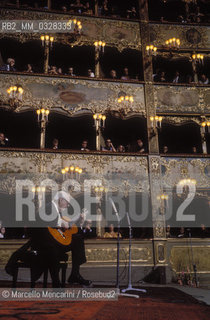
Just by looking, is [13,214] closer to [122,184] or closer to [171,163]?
[122,184]

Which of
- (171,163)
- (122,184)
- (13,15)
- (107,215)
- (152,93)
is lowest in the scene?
(107,215)

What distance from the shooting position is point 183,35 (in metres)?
14.2

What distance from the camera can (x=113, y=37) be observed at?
1373 centimetres

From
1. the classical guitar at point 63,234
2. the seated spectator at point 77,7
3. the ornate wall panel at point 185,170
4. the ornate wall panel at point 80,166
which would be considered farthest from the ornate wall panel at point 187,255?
the seated spectator at point 77,7

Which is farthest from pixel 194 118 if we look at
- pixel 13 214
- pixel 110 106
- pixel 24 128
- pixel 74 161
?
pixel 13 214

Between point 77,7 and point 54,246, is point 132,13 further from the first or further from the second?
point 54,246

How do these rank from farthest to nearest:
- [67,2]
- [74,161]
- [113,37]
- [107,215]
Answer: [67,2]
[113,37]
[107,215]
[74,161]

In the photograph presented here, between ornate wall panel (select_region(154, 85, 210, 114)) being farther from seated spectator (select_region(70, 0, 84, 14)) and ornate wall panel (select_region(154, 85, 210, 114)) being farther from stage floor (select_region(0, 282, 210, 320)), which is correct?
stage floor (select_region(0, 282, 210, 320))

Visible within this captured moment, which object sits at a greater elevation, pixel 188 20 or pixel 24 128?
pixel 188 20

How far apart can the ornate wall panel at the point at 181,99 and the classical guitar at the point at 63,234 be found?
348 inches

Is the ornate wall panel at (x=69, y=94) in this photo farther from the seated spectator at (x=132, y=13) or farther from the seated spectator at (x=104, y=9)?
the seated spectator at (x=104, y=9)

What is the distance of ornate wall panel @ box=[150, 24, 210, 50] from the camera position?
14.0 meters

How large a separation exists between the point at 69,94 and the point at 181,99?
5.03 m

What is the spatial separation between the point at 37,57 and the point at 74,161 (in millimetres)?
6503
